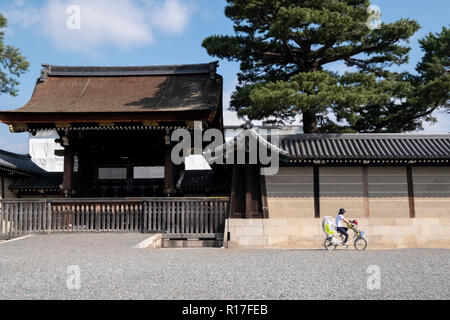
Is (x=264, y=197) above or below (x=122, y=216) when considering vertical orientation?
above

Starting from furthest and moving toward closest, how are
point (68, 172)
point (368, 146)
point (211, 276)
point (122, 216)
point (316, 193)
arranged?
point (68, 172), point (368, 146), point (122, 216), point (316, 193), point (211, 276)

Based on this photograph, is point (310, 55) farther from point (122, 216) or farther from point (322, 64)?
point (122, 216)

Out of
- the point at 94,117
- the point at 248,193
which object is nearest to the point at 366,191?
the point at 248,193

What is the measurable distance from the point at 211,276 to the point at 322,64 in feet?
45.3

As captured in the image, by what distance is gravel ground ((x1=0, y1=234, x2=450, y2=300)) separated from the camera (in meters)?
5.45

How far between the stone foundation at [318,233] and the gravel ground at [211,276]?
160 inches

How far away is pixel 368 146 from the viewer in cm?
1488

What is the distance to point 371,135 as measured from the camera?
15656mm

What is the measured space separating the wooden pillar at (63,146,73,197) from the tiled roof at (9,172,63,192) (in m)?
1.82

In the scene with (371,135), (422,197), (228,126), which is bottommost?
(422,197)

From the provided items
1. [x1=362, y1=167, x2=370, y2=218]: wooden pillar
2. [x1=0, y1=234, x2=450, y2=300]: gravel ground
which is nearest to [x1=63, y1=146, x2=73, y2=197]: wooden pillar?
[x1=0, y1=234, x2=450, y2=300]: gravel ground

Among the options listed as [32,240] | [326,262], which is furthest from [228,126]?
[326,262]

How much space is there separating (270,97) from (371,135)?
15.0 ft

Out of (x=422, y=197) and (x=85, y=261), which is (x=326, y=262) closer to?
(x=85, y=261)
